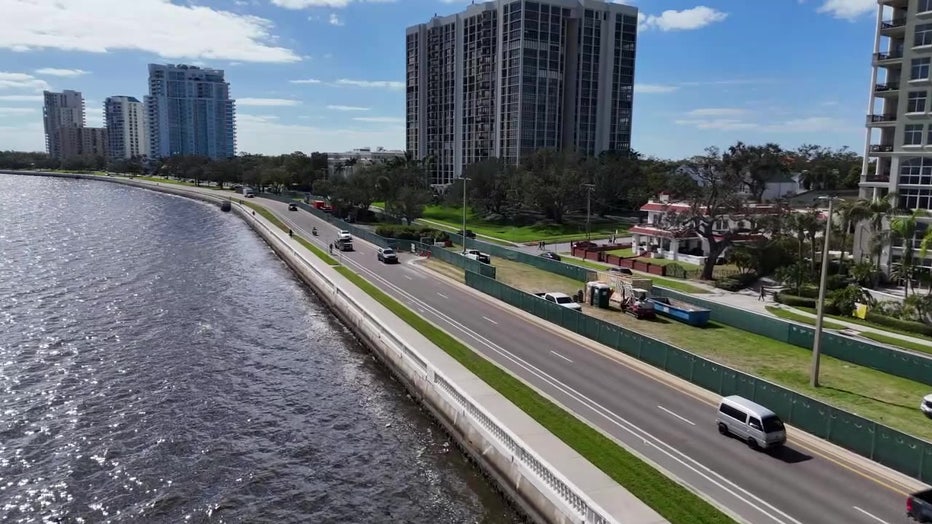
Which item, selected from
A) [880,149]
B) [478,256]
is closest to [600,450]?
[478,256]

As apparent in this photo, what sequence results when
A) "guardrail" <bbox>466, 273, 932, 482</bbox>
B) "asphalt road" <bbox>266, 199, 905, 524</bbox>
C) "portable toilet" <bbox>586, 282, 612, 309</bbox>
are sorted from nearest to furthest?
1. "asphalt road" <bbox>266, 199, 905, 524</bbox>
2. "guardrail" <bbox>466, 273, 932, 482</bbox>
3. "portable toilet" <bbox>586, 282, 612, 309</bbox>

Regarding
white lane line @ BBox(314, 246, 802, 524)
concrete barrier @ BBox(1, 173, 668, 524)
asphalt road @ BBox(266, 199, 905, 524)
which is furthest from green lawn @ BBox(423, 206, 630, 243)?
white lane line @ BBox(314, 246, 802, 524)

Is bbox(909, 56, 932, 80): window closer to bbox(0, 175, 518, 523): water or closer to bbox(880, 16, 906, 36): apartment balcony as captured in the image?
bbox(880, 16, 906, 36): apartment balcony

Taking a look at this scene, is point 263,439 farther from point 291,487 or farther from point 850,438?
point 850,438

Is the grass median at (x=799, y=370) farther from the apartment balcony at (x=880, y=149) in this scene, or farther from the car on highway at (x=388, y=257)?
the apartment balcony at (x=880, y=149)

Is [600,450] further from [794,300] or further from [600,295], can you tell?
[794,300]

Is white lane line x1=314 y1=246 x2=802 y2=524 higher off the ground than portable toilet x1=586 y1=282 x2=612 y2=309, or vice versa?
portable toilet x1=586 y1=282 x2=612 y2=309

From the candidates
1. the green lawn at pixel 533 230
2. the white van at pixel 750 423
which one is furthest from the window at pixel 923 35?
the white van at pixel 750 423
